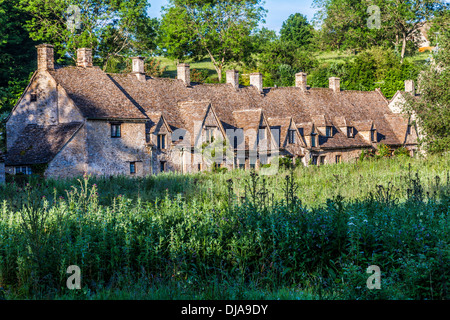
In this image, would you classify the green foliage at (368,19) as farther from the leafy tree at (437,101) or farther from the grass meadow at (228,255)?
the grass meadow at (228,255)

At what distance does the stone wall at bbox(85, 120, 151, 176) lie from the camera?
36.2 meters

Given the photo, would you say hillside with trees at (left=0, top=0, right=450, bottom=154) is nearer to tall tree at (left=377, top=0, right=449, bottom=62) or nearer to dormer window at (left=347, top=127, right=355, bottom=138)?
tall tree at (left=377, top=0, right=449, bottom=62)

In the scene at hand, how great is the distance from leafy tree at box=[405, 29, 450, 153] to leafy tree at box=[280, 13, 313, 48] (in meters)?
62.5

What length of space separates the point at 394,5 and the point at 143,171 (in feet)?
176

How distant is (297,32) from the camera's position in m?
96.2

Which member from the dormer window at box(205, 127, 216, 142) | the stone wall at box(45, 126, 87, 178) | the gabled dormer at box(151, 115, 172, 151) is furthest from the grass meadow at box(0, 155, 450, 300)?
the dormer window at box(205, 127, 216, 142)

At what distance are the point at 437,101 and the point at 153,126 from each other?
19415mm

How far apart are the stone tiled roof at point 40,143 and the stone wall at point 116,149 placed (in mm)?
1354

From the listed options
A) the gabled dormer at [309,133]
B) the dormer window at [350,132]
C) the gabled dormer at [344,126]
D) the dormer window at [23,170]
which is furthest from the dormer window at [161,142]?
the dormer window at [350,132]

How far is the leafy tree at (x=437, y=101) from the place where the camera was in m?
Result: 32.9

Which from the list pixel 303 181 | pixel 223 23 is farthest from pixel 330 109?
pixel 303 181

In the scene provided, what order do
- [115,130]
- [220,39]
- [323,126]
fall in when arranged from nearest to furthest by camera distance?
[115,130]
[323,126]
[220,39]

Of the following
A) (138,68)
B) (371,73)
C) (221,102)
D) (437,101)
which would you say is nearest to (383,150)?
(221,102)

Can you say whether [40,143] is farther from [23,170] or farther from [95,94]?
[95,94]
